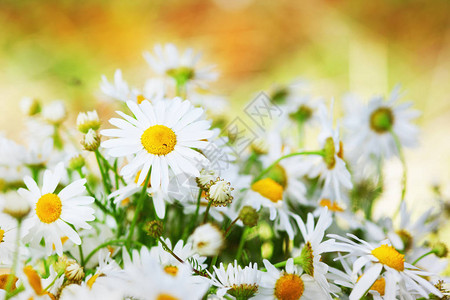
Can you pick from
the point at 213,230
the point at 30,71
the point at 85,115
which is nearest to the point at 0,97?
the point at 30,71

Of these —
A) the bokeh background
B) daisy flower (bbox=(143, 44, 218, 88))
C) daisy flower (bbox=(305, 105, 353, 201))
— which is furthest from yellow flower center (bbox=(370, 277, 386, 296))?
the bokeh background

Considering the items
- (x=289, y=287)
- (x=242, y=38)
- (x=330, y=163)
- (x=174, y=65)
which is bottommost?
(x=289, y=287)

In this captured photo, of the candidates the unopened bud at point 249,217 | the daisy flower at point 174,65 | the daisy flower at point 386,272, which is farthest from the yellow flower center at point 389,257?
the daisy flower at point 174,65

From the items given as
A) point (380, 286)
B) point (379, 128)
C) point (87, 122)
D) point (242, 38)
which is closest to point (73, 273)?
point (87, 122)

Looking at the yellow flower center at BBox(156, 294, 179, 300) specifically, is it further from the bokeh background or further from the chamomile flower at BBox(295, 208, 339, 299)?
the bokeh background

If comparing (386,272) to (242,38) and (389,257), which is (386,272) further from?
(242,38)

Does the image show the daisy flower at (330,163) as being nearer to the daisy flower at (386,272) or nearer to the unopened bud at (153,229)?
the daisy flower at (386,272)

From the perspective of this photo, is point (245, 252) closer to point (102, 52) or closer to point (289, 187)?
point (289, 187)
